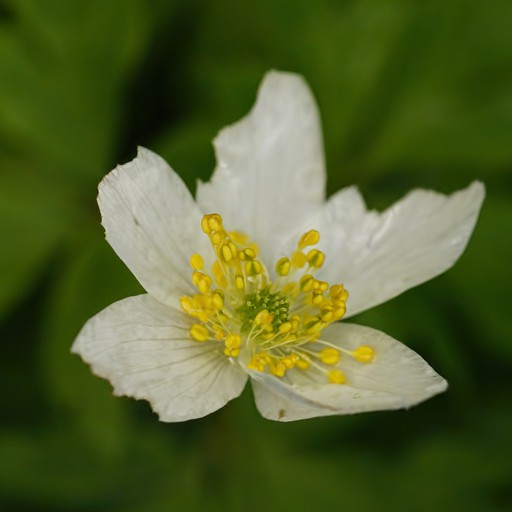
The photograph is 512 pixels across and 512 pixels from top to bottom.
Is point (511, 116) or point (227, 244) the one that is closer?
point (227, 244)

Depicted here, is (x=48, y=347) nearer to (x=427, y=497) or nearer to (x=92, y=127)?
(x=92, y=127)

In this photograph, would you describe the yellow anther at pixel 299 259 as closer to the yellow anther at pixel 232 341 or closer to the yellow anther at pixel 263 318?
the yellow anther at pixel 263 318

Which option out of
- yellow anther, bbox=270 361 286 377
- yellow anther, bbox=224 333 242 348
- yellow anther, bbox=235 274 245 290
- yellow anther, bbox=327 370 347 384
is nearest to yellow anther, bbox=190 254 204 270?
yellow anther, bbox=235 274 245 290

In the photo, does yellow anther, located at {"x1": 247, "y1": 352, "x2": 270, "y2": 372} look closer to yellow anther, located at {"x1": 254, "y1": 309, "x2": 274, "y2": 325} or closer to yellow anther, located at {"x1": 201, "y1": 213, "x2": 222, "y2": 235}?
yellow anther, located at {"x1": 254, "y1": 309, "x2": 274, "y2": 325}

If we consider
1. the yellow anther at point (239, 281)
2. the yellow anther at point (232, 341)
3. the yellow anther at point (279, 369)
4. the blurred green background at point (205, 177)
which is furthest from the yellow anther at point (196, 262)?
the blurred green background at point (205, 177)

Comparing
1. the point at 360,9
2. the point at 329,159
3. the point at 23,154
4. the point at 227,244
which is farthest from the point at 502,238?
the point at 23,154

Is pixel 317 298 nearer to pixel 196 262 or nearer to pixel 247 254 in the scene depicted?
pixel 247 254
